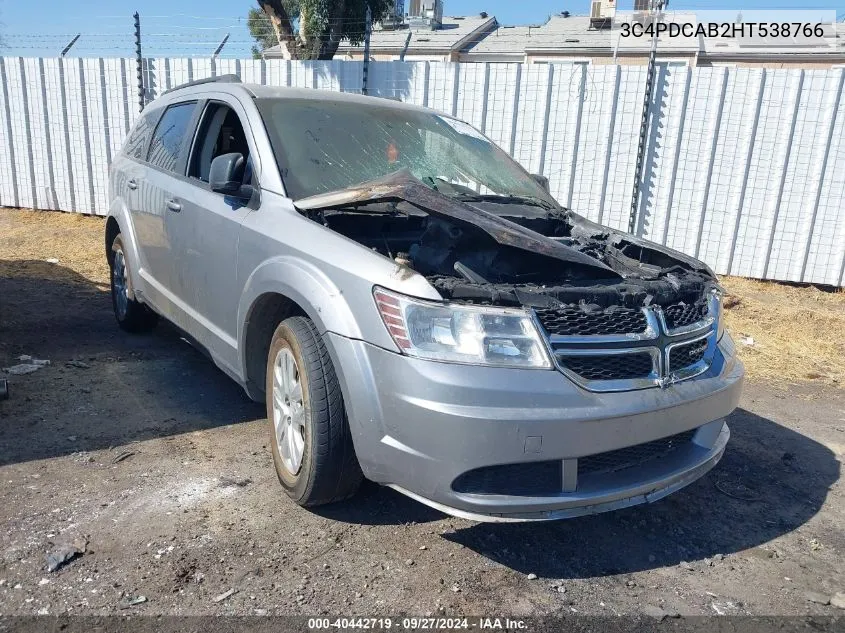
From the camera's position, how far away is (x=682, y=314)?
285cm

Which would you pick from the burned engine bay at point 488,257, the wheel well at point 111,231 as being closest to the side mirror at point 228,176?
the burned engine bay at point 488,257

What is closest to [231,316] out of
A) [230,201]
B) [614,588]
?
[230,201]

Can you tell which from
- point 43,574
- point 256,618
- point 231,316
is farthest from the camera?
point 231,316

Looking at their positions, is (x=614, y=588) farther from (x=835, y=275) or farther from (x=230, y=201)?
(x=835, y=275)

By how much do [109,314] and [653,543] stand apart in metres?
5.07

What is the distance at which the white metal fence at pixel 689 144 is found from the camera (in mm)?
7598

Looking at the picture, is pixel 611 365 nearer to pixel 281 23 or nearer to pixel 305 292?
pixel 305 292

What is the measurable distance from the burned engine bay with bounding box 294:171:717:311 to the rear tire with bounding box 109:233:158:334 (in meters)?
2.70

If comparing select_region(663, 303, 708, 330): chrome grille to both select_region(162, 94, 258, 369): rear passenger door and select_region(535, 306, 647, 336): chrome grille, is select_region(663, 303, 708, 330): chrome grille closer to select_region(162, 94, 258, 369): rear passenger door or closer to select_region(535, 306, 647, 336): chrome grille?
select_region(535, 306, 647, 336): chrome grille

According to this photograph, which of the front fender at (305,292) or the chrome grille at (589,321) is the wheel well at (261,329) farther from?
the chrome grille at (589,321)

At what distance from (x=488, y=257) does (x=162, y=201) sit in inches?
95.2

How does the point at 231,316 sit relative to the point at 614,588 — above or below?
above

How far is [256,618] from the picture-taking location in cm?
231

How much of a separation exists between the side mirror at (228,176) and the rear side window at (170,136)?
1137 millimetres
